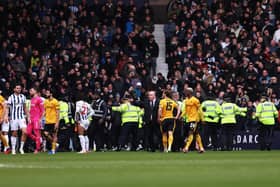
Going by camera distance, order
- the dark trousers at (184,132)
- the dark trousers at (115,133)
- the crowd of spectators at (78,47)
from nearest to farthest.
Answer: the dark trousers at (184,132) → the dark trousers at (115,133) → the crowd of spectators at (78,47)

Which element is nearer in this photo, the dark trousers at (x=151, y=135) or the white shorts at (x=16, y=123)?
the white shorts at (x=16, y=123)

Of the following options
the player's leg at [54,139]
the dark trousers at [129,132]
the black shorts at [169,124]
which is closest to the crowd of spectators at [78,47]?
the dark trousers at [129,132]

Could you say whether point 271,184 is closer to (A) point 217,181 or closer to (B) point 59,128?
(A) point 217,181

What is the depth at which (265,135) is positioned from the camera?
33344mm

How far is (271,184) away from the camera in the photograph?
14.8 metres

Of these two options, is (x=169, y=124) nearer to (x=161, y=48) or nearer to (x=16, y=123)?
(x=16, y=123)

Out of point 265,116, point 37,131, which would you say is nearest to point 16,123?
point 37,131

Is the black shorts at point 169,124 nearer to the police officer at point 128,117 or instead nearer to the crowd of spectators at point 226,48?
the police officer at point 128,117

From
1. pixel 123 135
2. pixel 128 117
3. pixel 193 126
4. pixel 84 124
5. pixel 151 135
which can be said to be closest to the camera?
pixel 193 126

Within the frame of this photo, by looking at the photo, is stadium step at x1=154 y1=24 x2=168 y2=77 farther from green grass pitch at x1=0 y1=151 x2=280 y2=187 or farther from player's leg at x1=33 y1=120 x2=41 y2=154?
green grass pitch at x1=0 y1=151 x2=280 y2=187

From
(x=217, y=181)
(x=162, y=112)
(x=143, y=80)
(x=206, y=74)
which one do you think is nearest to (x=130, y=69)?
(x=143, y=80)

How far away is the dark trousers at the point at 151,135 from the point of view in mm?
32156

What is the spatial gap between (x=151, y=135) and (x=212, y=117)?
2467 mm

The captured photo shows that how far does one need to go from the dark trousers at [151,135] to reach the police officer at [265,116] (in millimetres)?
3669
